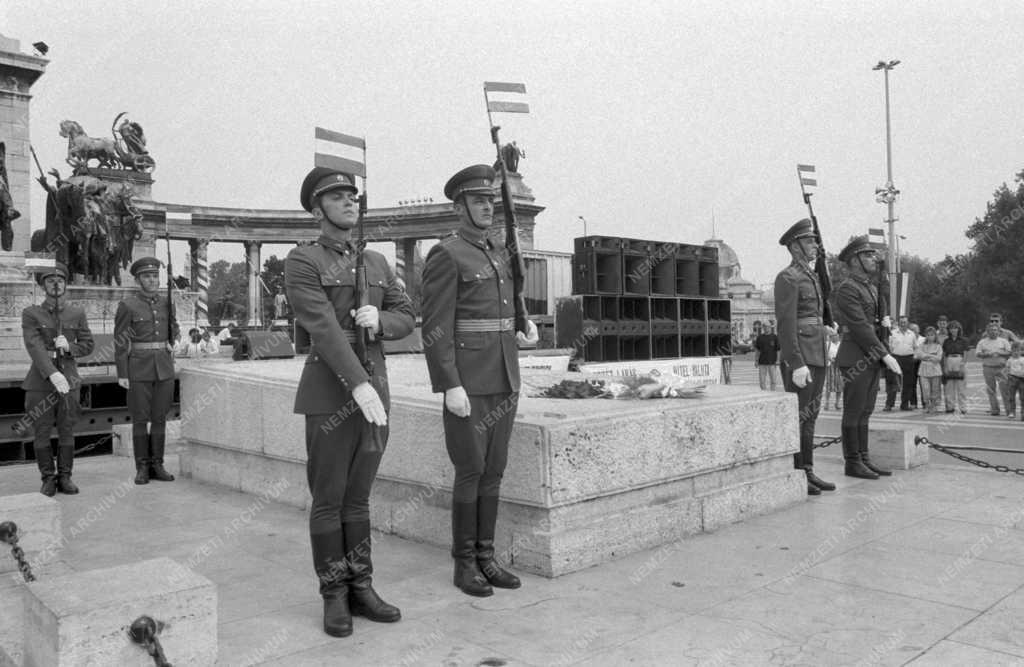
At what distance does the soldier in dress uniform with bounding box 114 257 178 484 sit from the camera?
25.8 feet

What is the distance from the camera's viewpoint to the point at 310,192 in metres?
4.07

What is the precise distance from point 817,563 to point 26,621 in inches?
154

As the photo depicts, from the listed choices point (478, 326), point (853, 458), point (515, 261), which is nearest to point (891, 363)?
point (853, 458)

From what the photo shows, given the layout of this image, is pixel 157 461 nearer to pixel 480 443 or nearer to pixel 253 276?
pixel 480 443

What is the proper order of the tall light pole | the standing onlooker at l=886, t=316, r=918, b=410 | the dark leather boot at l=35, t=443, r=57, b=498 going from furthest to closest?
the tall light pole → the standing onlooker at l=886, t=316, r=918, b=410 → the dark leather boot at l=35, t=443, r=57, b=498

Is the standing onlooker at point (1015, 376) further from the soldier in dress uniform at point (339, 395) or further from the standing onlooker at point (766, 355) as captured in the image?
the soldier in dress uniform at point (339, 395)

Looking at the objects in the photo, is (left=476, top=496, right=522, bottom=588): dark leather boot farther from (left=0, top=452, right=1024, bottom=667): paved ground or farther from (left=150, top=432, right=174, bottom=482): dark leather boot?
(left=150, top=432, right=174, bottom=482): dark leather boot

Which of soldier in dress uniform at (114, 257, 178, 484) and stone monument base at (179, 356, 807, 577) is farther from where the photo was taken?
soldier in dress uniform at (114, 257, 178, 484)

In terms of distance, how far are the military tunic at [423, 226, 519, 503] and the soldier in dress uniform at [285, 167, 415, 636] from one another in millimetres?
292

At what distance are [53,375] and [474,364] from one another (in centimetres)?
455

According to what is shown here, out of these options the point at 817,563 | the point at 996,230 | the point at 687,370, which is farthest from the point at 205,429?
the point at 996,230

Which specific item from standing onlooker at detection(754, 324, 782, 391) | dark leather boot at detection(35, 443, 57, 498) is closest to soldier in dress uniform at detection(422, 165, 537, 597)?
dark leather boot at detection(35, 443, 57, 498)

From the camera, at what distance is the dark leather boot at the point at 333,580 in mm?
3713

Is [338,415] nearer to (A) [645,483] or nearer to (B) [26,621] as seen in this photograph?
(B) [26,621]
